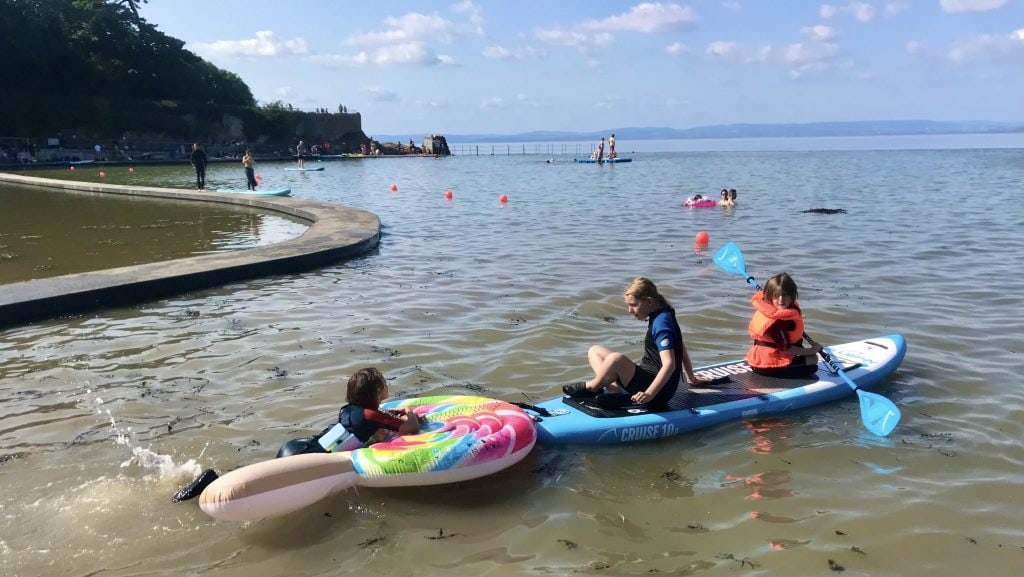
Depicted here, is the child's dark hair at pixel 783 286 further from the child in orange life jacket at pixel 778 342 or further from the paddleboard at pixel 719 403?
the paddleboard at pixel 719 403

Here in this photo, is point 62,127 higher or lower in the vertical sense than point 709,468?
higher

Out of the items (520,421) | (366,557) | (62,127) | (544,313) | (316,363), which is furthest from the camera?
(62,127)

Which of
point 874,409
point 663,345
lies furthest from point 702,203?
point 663,345

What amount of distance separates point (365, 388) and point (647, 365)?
7.54 ft

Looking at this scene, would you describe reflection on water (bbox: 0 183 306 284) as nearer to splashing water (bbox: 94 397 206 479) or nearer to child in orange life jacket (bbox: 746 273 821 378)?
splashing water (bbox: 94 397 206 479)

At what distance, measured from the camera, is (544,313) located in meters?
9.23

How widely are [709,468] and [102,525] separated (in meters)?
3.98

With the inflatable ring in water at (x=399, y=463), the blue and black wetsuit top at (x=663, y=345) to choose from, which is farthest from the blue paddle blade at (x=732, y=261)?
the inflatable ring in water at (x=399, y=463)

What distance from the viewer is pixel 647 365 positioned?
18.9ft

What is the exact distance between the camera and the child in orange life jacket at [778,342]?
6367 millimetres

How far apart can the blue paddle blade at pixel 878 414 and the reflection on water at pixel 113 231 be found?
10930 millimetres

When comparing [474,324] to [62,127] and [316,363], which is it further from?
[62,127]

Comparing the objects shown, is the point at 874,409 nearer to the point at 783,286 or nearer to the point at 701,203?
the point at 783,286

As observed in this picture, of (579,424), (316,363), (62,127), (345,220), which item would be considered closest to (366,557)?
(579,424)
